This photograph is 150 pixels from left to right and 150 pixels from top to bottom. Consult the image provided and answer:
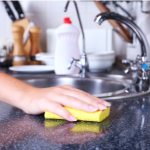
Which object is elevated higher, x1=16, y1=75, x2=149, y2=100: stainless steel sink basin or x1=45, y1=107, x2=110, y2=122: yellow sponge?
x1=45, y1=107, x2=110, y2=122: yellow sponge

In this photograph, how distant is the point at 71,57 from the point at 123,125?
0.69 meters

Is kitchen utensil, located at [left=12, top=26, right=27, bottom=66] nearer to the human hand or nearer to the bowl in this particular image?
the bowl

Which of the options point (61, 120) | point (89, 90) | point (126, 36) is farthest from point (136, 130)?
point (126, 36)

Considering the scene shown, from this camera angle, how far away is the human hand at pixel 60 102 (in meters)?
0.48

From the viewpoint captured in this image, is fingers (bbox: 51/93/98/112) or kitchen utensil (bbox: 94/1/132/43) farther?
kitchen utensil (bbox: 94/1/132/43)

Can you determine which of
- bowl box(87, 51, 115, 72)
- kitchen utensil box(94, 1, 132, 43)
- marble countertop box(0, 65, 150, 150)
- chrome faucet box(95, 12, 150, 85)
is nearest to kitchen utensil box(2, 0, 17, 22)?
kitchen utensil box(94, 1, 132, 43)

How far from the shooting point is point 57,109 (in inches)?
19.2

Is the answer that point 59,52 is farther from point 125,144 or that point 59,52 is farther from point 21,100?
point 125,144

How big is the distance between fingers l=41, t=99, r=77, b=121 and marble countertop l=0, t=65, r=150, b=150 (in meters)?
0.01

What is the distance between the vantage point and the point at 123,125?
18.2 inches

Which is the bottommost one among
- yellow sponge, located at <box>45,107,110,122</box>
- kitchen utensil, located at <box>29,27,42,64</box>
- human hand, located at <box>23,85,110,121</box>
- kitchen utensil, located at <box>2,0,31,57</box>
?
yellow sponge, located at <box>45,107,110,122</box>

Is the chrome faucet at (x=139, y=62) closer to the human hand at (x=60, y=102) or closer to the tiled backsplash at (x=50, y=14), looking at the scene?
the human hand at (x=60, y=102)

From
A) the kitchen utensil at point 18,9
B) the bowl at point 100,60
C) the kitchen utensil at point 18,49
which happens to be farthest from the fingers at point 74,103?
the kitchen utensil at point 18,9

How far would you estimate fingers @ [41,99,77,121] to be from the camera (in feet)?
1.57
